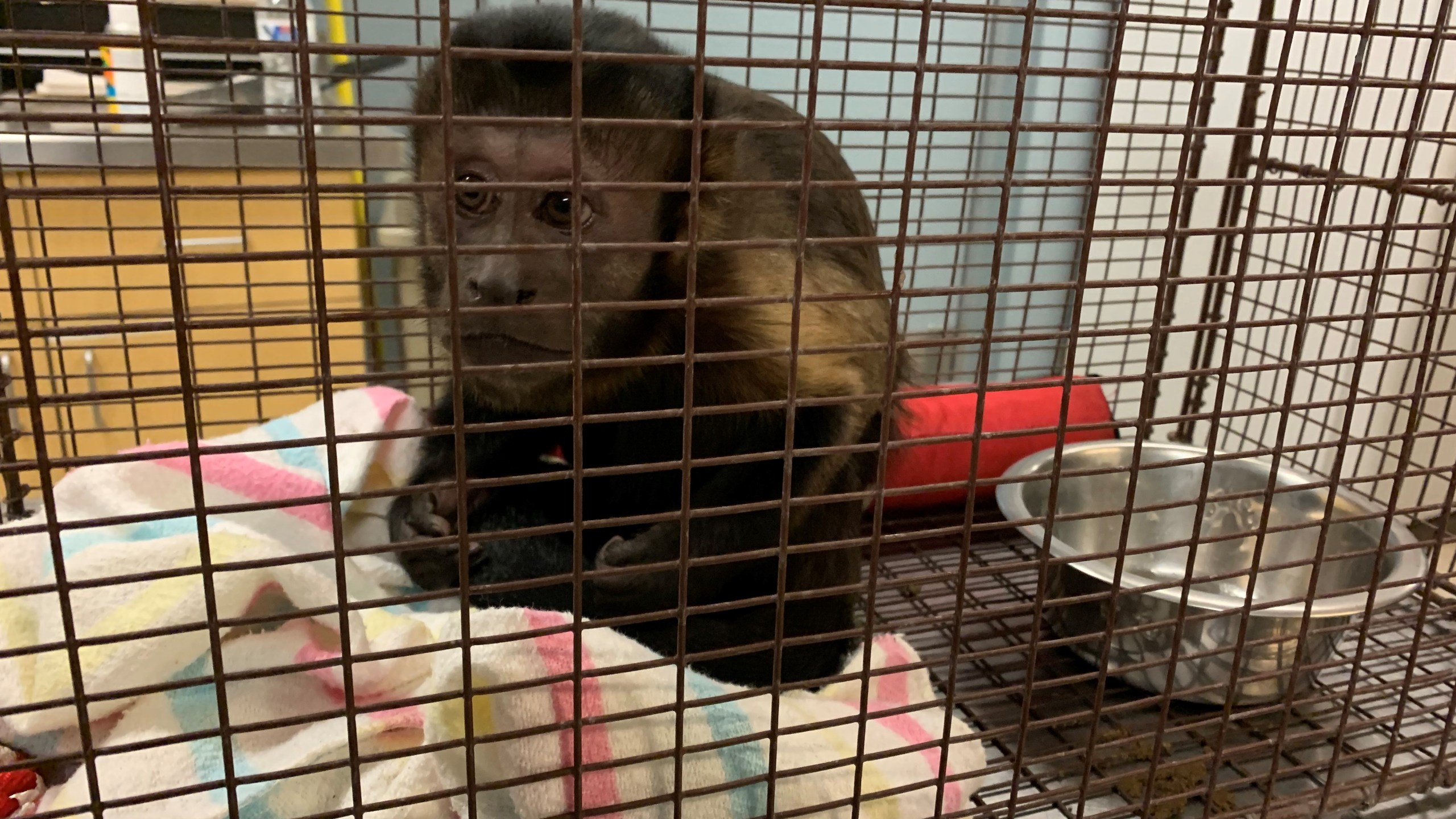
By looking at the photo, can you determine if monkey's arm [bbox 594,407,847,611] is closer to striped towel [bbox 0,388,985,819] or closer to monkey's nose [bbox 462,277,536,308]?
striped towel [bbox 0,388,985,819]

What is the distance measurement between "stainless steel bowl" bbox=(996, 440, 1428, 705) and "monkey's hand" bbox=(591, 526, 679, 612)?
0.44 m

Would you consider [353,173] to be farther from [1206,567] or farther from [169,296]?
[1206,567]

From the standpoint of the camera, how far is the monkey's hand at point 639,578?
1.24m

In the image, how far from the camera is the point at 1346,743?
126 cm

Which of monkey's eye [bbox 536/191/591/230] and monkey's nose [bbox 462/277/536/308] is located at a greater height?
monkey's eye [bbox 536/191/591/230]

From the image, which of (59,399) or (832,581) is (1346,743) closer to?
(832,581)

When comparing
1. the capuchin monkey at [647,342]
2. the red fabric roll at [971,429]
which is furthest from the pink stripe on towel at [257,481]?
the red fabric roll at [971,429]

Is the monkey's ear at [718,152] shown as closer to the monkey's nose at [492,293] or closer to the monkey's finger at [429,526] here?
the monkey's nose at [492,293]

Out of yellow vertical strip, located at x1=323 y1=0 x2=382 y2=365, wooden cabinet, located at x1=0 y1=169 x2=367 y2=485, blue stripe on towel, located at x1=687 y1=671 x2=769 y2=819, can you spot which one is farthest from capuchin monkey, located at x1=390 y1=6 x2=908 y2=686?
yellow vertical strip, located at x1=323 y1=0 x2=382 y2=365

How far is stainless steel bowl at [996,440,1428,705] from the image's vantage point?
3.29 feet

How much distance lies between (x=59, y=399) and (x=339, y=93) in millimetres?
2444

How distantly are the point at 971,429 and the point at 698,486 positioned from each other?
0.68m

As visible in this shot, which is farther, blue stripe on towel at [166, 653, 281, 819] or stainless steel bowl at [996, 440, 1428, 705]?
stainless steel bowl at [996, 440, 1428, 705]

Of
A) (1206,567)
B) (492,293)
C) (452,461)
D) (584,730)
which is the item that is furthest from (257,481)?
(1206,567)
